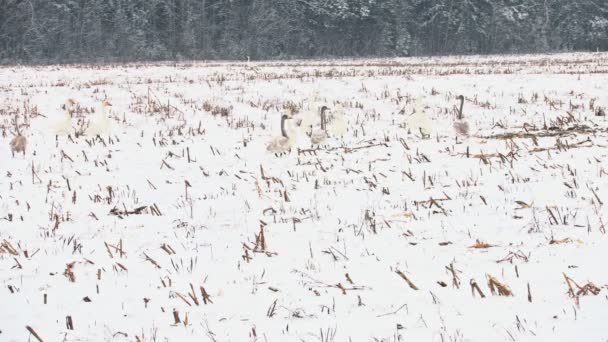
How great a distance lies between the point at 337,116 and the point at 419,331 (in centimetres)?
717

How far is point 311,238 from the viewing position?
4672 millimetres

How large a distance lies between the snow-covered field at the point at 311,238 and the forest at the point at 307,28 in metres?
52.2

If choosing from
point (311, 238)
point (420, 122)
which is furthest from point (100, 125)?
point (311, 238)

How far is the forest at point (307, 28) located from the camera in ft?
200

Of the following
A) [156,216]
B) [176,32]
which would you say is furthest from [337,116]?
[176,32]

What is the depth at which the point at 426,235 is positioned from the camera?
4.57m

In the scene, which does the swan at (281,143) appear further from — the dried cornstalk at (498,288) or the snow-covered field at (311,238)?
the dried cornstalk at (498,288)

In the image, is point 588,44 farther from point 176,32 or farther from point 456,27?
point 176,32

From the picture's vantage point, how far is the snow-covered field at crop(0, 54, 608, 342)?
3156 millimetres

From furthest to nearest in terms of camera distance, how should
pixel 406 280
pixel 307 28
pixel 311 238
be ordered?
pixel 307 28 < pixel 311 238 < pixel 406 280

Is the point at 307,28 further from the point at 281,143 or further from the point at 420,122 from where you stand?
the point at 281,143

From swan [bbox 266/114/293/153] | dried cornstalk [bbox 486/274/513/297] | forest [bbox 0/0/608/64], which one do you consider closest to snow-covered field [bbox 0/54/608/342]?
dried cornstalk [bbox 486/274/513/297]

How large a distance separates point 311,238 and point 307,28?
60.8 m

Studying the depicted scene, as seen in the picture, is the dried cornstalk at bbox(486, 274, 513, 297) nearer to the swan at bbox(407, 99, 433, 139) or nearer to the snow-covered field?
the snow-covered field
